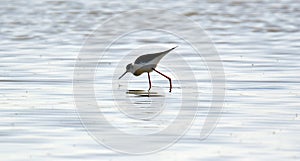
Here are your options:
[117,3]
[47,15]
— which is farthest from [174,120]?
[117,3]

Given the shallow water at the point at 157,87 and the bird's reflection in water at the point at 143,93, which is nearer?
the shallow water at the point at 157,87

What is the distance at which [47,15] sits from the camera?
24.9 m

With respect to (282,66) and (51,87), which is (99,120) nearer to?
(51,87)

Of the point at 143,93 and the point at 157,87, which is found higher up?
the point at 143,93

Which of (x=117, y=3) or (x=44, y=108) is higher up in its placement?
(x=44, y=108)

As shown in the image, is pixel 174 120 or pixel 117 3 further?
pixel 117 3

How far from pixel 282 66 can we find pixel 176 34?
6.77 m

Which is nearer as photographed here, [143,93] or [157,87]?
[143,93]

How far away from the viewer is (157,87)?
12.9m

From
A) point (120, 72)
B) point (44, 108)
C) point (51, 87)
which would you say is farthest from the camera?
point (120, 72)

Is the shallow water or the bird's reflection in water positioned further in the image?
the bird's reflection in water

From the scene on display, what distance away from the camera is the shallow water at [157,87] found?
862cm

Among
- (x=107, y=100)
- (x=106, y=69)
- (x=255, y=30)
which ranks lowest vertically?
(x=255, y=30)

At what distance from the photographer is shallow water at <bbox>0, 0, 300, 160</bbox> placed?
862 centimetres
